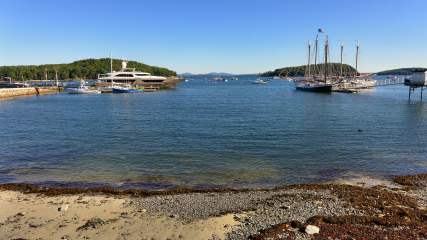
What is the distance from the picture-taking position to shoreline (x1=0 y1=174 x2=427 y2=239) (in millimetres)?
10508

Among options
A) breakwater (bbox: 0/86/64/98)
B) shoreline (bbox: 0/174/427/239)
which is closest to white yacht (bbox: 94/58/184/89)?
breakwater (bbox: 0/86/64/98)

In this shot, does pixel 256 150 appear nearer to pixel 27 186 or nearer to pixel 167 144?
pixel 167 144

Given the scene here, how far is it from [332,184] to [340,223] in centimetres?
529

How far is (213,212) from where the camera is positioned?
12.3m

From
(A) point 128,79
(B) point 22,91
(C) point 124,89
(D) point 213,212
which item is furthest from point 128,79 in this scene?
(D) point 213,212

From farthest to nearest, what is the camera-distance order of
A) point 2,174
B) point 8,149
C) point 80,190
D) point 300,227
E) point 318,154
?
point 8,149, point 318,154, point 2,174, point 80,190, point 300,227

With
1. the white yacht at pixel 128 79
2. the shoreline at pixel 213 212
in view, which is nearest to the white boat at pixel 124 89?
the white yacht at pixel 128 79

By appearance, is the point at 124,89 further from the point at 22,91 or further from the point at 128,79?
the point at 22,91

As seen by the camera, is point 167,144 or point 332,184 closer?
point 332,184

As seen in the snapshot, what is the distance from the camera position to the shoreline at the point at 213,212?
1051 centimetres

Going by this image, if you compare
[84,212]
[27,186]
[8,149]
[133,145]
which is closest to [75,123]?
[8,149]

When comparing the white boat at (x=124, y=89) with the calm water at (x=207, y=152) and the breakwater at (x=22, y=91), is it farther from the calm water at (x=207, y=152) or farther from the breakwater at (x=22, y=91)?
the calm water at (x=207, y=152)

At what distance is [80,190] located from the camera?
1523 centimetres

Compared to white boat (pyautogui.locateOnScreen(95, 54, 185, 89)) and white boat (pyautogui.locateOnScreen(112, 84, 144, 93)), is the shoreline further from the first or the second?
white boat (pyautogui.locateOnScreen(95, 54, 185, 89))
